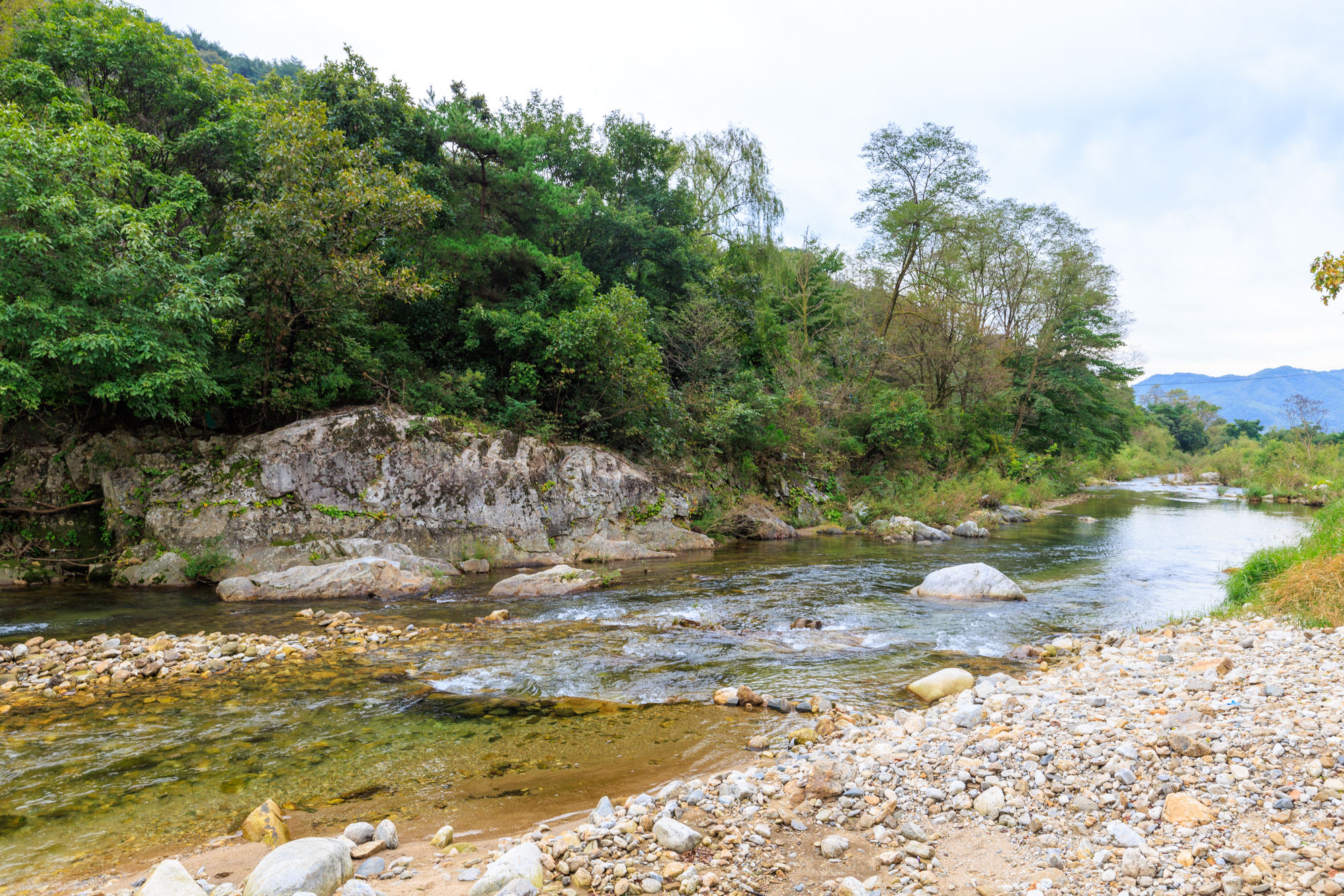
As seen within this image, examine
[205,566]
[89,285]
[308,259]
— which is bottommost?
[205,566]

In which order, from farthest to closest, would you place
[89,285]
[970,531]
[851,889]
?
[970,531]
[89,285]
[851,889]

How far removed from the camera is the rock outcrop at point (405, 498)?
40.3 feet

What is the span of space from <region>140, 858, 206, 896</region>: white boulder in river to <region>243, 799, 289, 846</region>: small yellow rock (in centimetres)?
60

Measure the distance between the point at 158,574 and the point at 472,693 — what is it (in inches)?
351

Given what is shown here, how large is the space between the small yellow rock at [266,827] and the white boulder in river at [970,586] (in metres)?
9.87

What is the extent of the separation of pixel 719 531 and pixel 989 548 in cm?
739

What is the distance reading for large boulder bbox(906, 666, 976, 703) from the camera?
6.43 m

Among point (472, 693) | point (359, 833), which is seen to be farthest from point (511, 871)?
point (472, 693)

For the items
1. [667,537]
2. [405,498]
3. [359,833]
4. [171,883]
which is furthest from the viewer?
[667,537]

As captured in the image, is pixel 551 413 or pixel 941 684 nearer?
pixel 941 684

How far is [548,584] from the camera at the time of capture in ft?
38.2

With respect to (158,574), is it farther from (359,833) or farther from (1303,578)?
(1303,578)

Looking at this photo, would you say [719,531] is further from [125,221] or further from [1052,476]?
[1052,476]

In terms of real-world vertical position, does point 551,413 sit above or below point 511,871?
above
